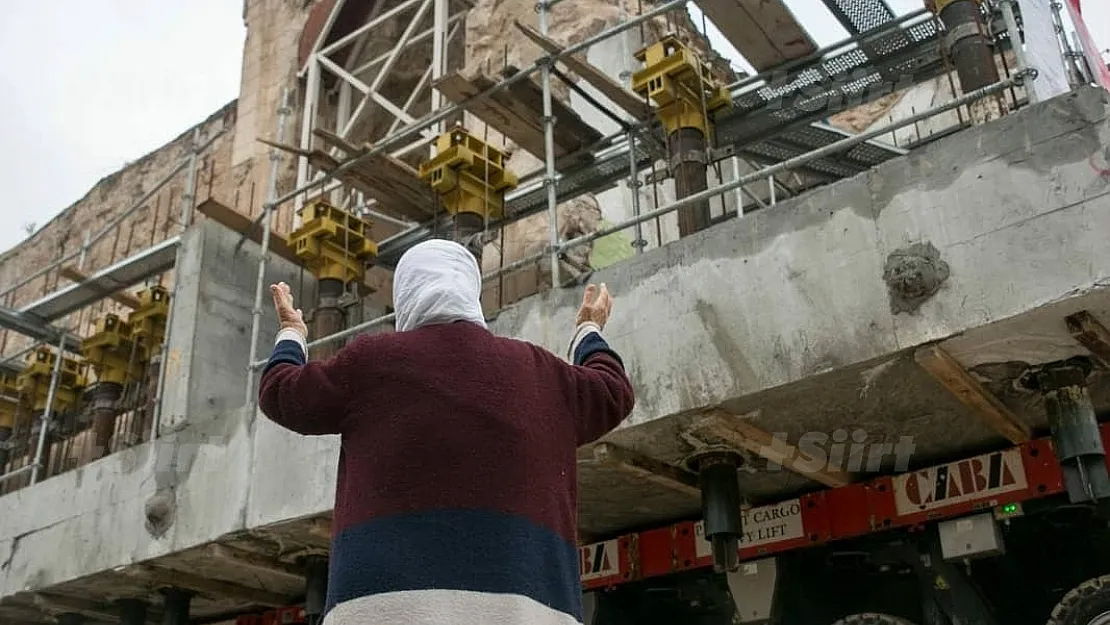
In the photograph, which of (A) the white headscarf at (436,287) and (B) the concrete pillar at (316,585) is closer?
(A) the white headscarf at (436,287)

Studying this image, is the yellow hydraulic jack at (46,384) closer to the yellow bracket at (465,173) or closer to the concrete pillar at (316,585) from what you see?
the concrete pillar at (316,585)

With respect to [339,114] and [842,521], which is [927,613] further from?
[339,114]

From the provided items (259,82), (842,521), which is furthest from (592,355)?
(259,82)

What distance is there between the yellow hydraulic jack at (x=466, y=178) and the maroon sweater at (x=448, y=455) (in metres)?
5.04

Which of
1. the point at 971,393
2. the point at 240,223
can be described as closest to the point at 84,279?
the point at 240,223

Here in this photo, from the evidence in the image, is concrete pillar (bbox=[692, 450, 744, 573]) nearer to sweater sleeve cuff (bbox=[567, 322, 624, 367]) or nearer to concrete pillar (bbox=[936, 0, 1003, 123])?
concrete pillar (bbox=[936, 0, 1003, 123])

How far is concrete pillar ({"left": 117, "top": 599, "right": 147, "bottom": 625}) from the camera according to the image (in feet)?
28.5

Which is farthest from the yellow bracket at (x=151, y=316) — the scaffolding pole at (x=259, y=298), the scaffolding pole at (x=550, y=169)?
the scaffolding pole at (x=550, y=169)

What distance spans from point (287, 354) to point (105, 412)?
31.7ft

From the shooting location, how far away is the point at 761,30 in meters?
7.60

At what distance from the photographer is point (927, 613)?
6.24 m

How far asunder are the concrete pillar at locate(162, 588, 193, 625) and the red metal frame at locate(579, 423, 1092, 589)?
3.21 metres

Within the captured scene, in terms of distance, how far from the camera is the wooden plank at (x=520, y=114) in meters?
7.49

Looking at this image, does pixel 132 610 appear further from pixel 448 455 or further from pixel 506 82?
pixel 448 455
